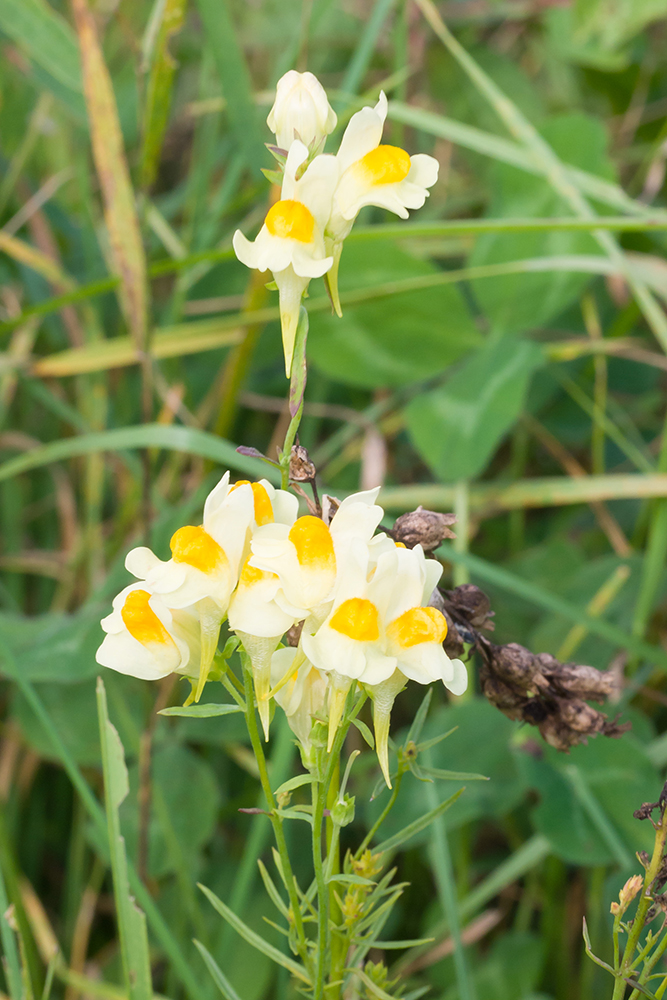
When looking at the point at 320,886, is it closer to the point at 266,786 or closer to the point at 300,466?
the point at 266,786

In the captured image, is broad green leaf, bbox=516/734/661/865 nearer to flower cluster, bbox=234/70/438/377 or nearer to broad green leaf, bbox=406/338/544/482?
broad green leaf, bbox=406/338/544/482

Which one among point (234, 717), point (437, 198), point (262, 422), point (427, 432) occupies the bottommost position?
point (234, 717)

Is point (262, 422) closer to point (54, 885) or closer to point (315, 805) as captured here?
point (54, 885)

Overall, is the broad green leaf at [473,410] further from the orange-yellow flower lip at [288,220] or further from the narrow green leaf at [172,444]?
the orange-yellow flower lip at [288,220]

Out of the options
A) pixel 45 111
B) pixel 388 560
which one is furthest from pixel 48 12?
pixel 388 560

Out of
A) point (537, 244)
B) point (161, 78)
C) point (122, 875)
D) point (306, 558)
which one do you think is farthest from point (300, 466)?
point (537, 244)

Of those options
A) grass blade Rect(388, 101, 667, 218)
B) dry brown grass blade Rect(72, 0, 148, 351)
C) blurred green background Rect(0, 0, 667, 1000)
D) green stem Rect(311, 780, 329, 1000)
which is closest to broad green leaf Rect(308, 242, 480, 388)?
blurred green background Rect(0, 0, 667, 1000)
